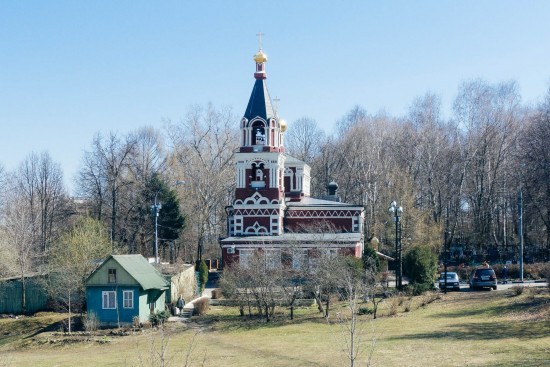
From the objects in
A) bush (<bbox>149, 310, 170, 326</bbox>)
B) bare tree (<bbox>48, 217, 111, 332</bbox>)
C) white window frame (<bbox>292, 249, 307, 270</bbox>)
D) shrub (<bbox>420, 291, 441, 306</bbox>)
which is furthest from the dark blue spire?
shrub (<bbox>420, 291, 441, 306</bbox>)

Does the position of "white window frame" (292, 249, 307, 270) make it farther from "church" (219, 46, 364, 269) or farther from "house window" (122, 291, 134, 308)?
"house window" (122, 291, 134, 308)

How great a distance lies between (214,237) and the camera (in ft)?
222

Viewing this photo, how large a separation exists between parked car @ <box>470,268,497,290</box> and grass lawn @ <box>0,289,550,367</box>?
194 centimetres

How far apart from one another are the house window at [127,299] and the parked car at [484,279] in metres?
19.8

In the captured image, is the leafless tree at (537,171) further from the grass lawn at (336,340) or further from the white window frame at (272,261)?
the white window frame at (272,261)

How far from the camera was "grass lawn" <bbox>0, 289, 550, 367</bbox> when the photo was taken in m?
22.2

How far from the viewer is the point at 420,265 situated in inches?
1496

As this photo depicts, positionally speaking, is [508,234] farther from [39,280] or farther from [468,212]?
[39,280]

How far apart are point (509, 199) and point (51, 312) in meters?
40.4

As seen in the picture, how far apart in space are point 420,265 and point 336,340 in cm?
1331

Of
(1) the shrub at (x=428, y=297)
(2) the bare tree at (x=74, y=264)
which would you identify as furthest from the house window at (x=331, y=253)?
(2) the bare tree at (x=74, y=264)

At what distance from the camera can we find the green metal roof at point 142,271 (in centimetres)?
3462

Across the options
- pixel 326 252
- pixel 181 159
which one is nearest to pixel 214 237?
pixel 181 159

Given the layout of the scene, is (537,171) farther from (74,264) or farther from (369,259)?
(74,264)
